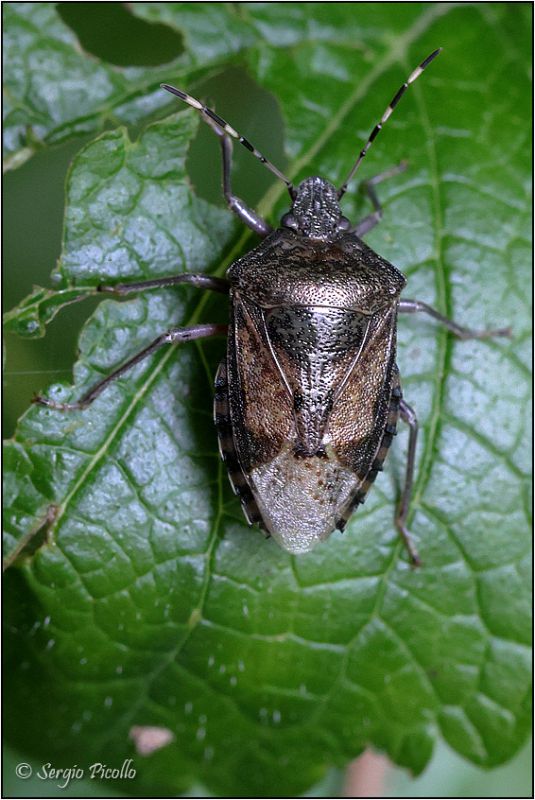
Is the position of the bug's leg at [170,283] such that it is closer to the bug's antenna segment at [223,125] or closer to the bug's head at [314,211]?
the bug's head at [314,211]

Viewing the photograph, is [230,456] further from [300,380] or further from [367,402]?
[367,402]

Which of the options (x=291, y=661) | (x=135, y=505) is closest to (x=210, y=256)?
(x=135, y=505)

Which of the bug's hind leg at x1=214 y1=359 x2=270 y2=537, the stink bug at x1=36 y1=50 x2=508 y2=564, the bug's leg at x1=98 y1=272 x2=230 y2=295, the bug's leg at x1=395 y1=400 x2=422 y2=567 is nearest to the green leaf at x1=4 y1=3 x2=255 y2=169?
the stink bug at x1=36 y1=50 x2=508 y2=564

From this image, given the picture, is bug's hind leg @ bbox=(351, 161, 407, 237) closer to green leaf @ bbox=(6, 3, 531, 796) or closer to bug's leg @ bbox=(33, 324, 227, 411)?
green leaf @ bbox=(6, 3, 531, 796)

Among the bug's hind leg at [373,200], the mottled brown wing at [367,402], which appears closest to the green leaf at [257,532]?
the bug's hind leg at [373,200]

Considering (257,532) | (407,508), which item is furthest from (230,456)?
(407,508)

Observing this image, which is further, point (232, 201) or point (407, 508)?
point (407, 508)
